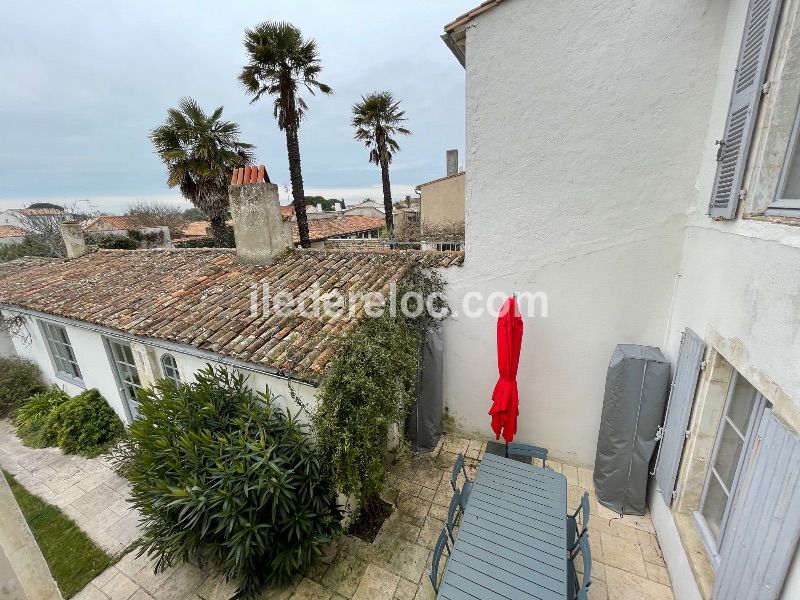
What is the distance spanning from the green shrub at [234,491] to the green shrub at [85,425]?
15.4 feet

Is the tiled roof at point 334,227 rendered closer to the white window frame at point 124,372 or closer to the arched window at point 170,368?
the white window frame at point 124,372

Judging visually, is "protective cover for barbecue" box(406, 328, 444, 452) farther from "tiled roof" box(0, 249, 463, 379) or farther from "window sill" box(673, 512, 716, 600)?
"window sill" box(673, 512, 716, 600)

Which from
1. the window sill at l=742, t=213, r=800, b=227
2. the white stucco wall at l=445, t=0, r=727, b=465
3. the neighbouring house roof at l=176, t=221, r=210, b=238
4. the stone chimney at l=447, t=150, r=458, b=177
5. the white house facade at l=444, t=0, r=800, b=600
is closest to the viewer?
the window sill at l=742, t=213, r=800, b=227

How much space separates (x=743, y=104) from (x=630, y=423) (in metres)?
4.65

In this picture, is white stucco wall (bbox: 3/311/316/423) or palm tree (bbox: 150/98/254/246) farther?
palm tree (bbox: 150/98/254/246)

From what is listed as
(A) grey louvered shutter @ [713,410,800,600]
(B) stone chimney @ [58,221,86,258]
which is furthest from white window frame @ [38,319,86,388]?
(A) grey louvered shutter @ [713,410,800,600]

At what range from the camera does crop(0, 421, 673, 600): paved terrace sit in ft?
15.7

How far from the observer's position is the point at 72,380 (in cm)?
959

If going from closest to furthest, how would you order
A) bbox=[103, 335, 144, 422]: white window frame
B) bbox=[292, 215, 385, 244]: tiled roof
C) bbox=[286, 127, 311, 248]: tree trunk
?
bbox=[103, 335, 144, 422]: white window frame, bbox=[286, 127, 311, 248]: tree trunk, bbox=[292, 215, 385, 244]: tiled roof

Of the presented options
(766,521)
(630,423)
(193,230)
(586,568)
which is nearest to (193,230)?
(193,230)

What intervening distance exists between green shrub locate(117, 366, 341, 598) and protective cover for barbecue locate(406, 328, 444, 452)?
268cm

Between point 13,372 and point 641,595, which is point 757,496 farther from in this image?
point 13,372

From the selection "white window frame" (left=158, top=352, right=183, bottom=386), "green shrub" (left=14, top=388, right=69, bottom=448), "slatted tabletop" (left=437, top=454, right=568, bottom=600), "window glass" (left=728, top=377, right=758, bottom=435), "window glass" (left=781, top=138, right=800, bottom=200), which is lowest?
"green shrub" (left=14, top=388, right=69, bottom=448)

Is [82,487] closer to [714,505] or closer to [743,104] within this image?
[714,505]
